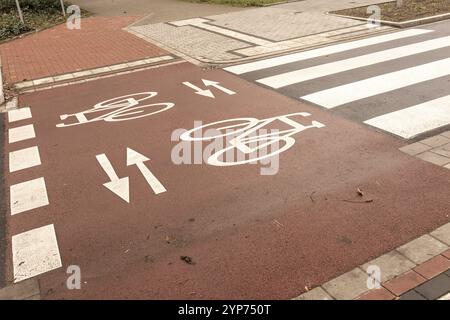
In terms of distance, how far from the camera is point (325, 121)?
7.54 m

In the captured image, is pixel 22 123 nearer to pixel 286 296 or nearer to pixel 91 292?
pixel 91 292

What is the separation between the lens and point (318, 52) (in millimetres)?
11750

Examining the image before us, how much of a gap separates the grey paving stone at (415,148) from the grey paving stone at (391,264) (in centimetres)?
244

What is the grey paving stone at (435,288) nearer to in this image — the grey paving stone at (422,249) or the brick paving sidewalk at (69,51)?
the grey paving stone at (422,249)

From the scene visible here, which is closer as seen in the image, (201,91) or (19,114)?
(19,114)

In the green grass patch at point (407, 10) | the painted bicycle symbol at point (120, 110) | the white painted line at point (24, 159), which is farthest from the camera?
the green grass patch at point (407, 10)

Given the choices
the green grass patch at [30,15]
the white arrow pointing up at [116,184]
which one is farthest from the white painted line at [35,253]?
the green grass patch at [30,15]

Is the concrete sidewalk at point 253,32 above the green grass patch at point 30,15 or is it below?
below

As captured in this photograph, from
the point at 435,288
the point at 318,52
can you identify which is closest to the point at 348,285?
the point at 435,288

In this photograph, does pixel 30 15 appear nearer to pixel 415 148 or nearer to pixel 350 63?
pixel 350 63

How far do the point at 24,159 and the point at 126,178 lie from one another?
2102 mm

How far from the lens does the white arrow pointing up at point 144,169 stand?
5.90 meters

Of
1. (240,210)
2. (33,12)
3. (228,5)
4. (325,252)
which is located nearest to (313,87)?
(240,210)

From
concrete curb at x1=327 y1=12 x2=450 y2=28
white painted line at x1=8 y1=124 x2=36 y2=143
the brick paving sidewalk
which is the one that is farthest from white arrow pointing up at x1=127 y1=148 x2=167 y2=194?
concrete curb at x1=327 y1=12 x2=450 y2=28
